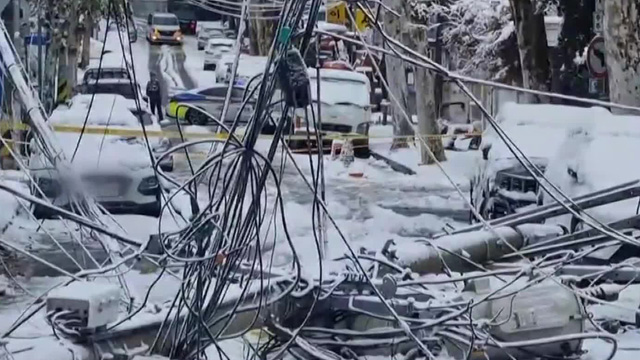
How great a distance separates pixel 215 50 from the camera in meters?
54.8

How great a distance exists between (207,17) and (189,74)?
68.6 ft

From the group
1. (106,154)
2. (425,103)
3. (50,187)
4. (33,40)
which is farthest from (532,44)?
(50,187)

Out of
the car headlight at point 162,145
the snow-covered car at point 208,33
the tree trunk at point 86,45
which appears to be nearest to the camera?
the car headlight at point 162,145

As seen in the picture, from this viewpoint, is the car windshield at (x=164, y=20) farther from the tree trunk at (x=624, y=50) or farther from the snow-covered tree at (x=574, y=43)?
the tree trunk at (x=624, y=50)

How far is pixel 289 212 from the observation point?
19.9 m

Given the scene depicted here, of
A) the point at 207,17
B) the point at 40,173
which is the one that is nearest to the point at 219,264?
the point at 40,173

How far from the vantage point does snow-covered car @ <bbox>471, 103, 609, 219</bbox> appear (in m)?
16.3

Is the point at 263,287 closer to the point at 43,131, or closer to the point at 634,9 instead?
the point at 43,131

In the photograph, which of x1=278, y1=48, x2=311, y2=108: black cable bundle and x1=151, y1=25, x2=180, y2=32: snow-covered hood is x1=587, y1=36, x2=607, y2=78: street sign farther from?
x1=151, y1=25, x2=180, y2=32: snow-covered hood

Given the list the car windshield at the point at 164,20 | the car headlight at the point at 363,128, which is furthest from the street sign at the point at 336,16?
the car windshield at the point at 164,20

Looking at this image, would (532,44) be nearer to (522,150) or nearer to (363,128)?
(363,128)

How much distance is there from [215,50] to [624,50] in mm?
34848

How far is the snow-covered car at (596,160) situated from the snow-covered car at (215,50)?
36012 millimetres

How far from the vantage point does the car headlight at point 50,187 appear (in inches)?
504
